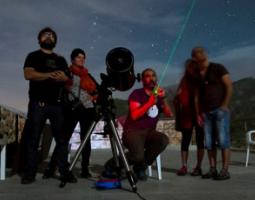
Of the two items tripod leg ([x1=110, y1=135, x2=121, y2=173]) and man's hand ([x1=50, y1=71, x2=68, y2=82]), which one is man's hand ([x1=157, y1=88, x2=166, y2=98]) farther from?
man's hand ([x1=50, y1=71, x2=68, y2=82])

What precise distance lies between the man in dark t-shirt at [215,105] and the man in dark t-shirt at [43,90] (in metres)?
1.52

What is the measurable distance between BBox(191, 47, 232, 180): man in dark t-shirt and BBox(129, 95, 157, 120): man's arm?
815 mm

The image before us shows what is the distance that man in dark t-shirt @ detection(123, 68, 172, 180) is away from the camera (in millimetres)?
5508

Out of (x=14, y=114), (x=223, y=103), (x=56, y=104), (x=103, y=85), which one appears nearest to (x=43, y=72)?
(x=56, y=104)

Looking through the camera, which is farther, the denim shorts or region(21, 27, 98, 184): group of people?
the denim shorts

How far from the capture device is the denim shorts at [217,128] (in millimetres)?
5836

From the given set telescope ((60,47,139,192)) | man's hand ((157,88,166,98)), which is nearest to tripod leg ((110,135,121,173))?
telescope ((60,47,139,192))

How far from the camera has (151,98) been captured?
5277 mm

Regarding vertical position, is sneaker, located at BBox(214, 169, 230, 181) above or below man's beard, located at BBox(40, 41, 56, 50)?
below

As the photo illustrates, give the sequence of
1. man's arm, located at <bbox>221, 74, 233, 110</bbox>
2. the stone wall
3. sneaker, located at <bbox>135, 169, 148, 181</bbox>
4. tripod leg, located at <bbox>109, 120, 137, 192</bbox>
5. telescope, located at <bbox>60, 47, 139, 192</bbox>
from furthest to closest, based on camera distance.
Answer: the stone wall, man's arm, located at <bbox>221, 74, 233, 110</bbox>, sneaker, located at <bbox>135, 169, 148, 181</bbox>, telescope, located at <bbox>60, 47, 139, 192</bbox>, tripod leg, located at <bbox>109, 120, 137, 192</bbox>

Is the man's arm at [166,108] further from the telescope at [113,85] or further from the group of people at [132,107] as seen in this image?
the telescope at [113,85]

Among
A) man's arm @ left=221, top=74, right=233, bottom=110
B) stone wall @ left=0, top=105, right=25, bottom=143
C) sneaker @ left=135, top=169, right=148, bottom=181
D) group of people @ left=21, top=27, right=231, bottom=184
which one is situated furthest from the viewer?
stone wall @ left=0, top=105, right=25, bottom=143

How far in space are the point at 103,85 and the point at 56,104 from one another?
0.69m

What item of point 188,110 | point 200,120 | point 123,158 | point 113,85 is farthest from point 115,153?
point 188,110
